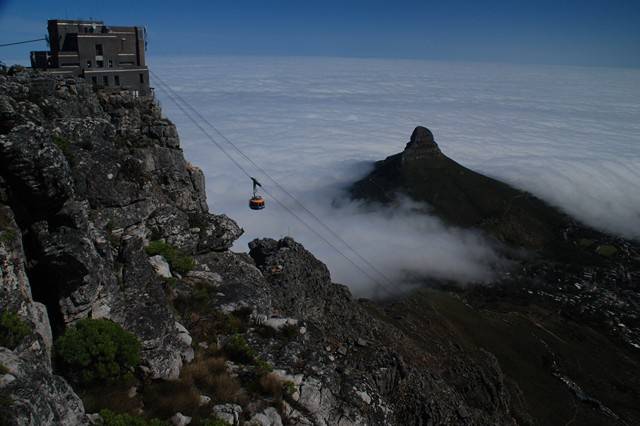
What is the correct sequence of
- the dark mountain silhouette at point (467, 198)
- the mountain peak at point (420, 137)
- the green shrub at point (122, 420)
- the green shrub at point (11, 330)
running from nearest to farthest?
the green shrub at point (11, 330), the green shrub at point (122, 420), the dark mountain silhouette at point (467, 198), the mountain peak at point (420, 137)

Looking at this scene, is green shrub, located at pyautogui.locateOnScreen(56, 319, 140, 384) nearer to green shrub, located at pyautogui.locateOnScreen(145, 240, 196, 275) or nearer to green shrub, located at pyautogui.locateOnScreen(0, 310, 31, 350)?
green shrub, located at pyautogui.locateOnScreen(0, 310, 31, 350)

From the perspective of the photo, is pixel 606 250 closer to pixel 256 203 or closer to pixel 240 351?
pixel 256 203

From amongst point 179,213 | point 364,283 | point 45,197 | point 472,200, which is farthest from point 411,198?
point 45,197

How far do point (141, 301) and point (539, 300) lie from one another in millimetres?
108223

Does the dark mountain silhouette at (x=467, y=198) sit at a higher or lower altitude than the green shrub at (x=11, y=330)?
lower

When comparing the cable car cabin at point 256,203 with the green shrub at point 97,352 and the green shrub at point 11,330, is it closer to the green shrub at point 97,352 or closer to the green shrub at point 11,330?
the green shrub at point 97,352

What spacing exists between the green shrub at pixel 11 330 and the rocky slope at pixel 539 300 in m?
56.9

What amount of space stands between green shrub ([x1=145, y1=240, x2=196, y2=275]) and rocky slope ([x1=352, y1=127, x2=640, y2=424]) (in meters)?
46.8

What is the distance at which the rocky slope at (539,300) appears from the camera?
6875 cm

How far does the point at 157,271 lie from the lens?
800 inches

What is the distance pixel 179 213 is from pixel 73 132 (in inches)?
285

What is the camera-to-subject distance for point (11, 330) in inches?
445

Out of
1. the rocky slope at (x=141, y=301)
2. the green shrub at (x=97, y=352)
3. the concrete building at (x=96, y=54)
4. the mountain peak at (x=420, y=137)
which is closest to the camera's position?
the rocky slope at (x=141, y=301)

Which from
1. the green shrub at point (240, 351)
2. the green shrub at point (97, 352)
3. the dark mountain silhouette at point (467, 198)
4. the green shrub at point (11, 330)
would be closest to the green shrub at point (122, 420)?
the green shrub at point (97, 352)
